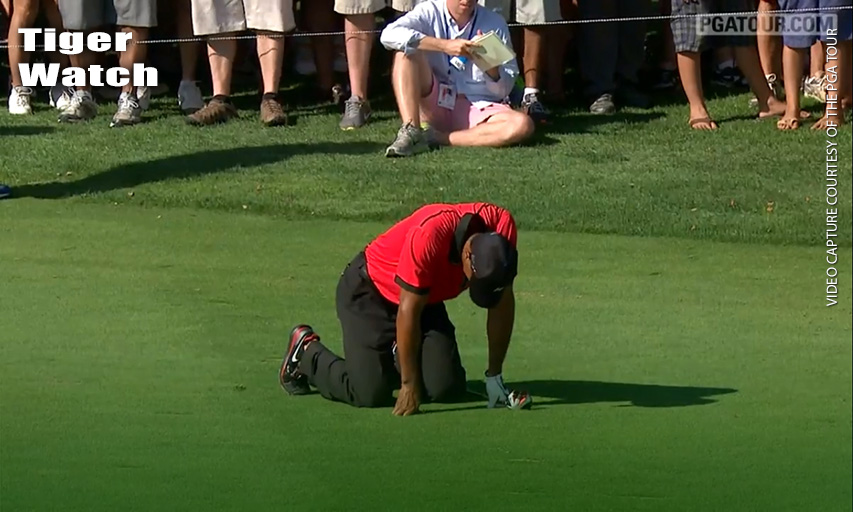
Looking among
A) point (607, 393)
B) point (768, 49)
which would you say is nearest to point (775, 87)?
point (768, 49)

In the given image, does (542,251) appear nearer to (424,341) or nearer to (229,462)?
(424,341)

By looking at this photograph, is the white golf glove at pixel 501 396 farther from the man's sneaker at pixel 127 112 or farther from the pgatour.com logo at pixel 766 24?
the man's sneaker at pixel 127 112

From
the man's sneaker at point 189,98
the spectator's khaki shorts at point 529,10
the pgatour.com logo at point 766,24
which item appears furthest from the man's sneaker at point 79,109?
the pgatour.com logo at point 766,24

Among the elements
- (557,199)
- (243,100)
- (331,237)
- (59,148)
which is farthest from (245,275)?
(243,100)

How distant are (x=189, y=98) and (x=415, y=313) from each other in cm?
539

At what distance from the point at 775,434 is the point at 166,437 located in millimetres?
1837

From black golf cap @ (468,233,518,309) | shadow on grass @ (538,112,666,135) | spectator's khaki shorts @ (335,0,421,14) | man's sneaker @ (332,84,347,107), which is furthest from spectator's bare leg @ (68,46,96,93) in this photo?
black golf cap @ (468,233,518,309)

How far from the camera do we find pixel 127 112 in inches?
382

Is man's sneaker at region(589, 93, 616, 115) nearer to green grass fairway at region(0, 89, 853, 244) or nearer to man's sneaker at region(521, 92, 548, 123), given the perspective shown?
green grass fairway at region(0, 89, 853, 244)

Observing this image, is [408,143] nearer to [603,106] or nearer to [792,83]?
[603,106]

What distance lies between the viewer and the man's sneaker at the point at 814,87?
865 cm

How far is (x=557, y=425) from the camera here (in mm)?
4906

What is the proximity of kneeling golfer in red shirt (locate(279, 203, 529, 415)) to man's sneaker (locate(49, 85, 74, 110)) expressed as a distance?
488 centimetres

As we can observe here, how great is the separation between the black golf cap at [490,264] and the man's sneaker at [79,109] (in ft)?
18.0
